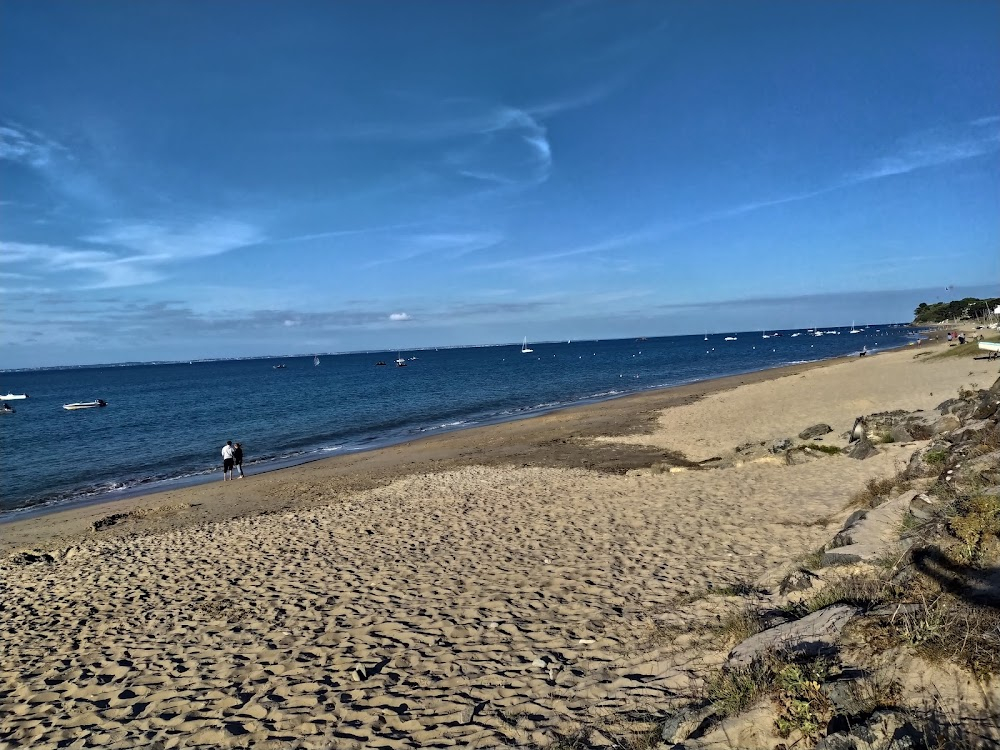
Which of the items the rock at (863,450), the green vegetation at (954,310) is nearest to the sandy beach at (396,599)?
the rock at (863,450)

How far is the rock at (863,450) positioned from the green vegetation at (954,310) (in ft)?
383

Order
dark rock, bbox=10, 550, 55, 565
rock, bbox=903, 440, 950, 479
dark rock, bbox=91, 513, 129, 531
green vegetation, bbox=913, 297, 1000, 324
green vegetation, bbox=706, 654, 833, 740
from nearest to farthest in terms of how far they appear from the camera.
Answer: green vegetation, bbox=706, 654, 833, 740 < rock, bbox=903, 440, 950, 479 < dark rock, bbox=10, 550, 55, 565 < dark rock, bbox=91, 513, 129, 531 < green vegetation, bbox=913, 297, 1000, 324

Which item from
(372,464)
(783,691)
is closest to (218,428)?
(372,464)

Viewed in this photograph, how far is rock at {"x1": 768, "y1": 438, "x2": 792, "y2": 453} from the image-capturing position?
1659 centimetres

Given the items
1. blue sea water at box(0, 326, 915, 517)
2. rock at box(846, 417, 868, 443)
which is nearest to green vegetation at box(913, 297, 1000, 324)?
blue sea water at box(0, 326, 915, 517)

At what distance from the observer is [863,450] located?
14.8 metres

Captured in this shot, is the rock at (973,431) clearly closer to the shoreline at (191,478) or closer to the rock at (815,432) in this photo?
the rock at (815,432)

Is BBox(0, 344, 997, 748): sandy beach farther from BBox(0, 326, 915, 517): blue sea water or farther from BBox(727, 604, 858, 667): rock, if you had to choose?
BBox(0, 326, 915, 517): blue sea water

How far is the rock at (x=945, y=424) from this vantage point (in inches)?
527

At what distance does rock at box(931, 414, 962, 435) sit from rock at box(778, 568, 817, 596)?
9.13 metres

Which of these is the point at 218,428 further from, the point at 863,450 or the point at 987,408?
the point at 987,408

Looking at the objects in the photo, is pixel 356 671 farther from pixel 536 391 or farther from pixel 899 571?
pixel 536 391

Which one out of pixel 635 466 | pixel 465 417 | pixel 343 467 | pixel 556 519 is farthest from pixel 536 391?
pixel 556 519

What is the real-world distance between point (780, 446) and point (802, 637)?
1335 cm
